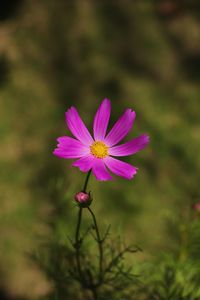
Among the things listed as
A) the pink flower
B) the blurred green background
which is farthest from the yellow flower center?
the blurred green background

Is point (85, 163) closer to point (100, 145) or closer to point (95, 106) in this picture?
point (100, 145)

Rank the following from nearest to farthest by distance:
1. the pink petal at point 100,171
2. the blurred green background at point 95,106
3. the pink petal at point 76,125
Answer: the pink petal at point 100,171 → the pink petal at point 76,125 → the blurred green background at point 95,106

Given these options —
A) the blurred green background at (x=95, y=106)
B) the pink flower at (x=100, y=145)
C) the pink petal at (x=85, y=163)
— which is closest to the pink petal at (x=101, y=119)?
the pink flower at (x=100, y=145)

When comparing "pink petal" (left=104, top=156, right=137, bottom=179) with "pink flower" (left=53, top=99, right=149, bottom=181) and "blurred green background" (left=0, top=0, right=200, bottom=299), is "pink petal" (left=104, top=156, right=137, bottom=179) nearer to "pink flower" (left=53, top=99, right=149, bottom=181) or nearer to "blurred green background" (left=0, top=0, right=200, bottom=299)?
"pink flower" (left=53, top=99, right=149, bottom=181)

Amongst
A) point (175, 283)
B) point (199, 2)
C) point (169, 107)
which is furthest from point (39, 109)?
point (175, 283)

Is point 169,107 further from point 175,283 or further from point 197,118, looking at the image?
point 175,283

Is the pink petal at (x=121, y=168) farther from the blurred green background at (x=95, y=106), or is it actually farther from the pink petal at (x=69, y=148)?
the blurred green background at (x=95, y=106)
